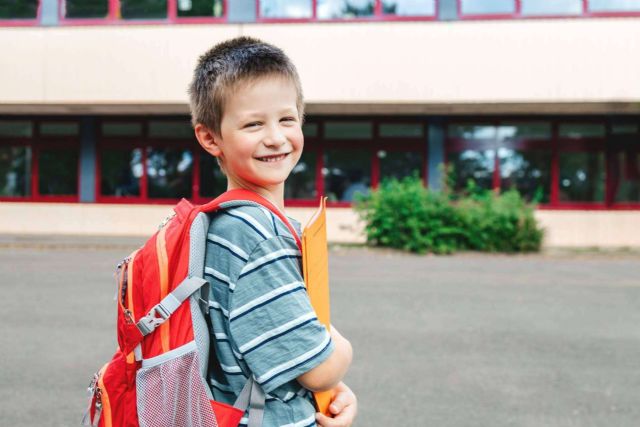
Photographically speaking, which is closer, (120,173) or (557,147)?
(557,147)

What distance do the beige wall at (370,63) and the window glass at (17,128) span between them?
145cm

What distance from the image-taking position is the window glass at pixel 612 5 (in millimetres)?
16094

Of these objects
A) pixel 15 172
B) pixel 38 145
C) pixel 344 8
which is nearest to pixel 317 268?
pixel 344 8

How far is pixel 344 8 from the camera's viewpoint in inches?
650

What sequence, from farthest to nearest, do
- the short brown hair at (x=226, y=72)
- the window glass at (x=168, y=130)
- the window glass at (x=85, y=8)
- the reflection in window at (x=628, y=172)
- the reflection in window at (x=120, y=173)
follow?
the reflection in window at (x=120, y=173)
the window glass at (x=168, y=130)
the reflection in window at (x=628, y=172)
the window glass at (x=85, y=8)
the short brown hair at (x=226, y=72)

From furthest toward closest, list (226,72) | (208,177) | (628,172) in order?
(208,177)
(628,172)
(226,72)

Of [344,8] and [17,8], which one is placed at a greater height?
[17,8]

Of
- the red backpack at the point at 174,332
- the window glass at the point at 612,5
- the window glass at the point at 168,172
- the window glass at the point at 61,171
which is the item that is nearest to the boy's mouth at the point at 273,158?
the red backpack at the point at 174,332

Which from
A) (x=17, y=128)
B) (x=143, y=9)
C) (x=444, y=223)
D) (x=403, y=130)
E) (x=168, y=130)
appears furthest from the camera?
(x=17, y=128)

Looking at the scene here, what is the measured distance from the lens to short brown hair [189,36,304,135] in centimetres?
143

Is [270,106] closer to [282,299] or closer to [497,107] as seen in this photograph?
[282,299]

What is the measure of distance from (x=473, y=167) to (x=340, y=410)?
1674cm

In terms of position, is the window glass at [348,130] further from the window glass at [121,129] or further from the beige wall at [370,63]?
the window glass at [121,129]

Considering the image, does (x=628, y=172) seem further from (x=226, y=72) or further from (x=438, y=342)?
(x=226, y=72)
